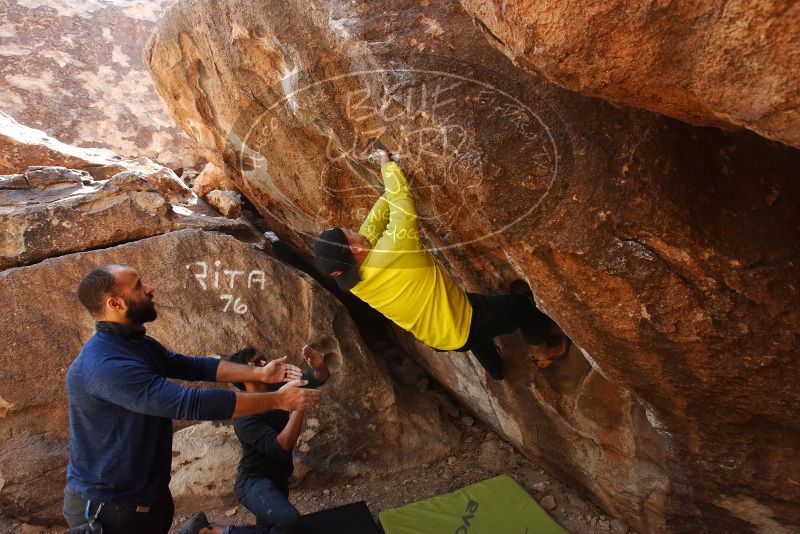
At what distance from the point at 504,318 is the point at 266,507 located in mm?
1570

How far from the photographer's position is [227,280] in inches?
163

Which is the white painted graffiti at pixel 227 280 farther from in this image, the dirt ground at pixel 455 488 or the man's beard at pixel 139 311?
the man's beard at pixel 139 311

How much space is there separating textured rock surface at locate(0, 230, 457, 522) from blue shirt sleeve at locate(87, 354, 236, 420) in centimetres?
212

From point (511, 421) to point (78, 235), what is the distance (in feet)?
10.9

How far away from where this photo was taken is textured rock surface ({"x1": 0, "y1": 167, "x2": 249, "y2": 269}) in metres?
3.90

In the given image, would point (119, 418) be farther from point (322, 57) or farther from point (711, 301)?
point (711, 301)

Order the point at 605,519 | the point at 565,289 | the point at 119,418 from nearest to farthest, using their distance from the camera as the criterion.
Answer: the point at 119,418 < the point at 565,289 < the point at 605,519

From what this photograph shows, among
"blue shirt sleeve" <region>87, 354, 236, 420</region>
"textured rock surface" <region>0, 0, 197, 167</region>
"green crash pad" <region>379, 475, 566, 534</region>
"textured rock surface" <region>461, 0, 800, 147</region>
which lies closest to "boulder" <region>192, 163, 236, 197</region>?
"green crash pad" <region>379, 475, 566, 534</region>

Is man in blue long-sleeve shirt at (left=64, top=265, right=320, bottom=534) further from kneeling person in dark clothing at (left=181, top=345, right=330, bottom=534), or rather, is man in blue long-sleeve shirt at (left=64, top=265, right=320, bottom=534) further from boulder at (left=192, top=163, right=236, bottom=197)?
boulder at (left=192, top=163, right=236, bottom=197)

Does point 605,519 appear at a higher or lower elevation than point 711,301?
lower

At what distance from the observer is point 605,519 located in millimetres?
3516

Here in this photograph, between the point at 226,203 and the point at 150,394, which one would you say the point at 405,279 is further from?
the point at 226,203

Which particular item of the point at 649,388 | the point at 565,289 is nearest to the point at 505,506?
the point at 649,388

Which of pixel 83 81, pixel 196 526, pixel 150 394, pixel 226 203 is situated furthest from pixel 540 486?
pixel 83 81
